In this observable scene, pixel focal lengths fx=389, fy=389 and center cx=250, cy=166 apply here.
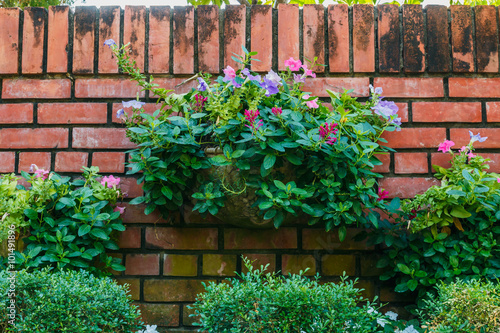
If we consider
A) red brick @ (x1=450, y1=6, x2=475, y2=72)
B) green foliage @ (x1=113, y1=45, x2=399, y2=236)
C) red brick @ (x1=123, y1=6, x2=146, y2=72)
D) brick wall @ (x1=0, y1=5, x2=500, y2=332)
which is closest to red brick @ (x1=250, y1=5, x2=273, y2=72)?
brick wall @ (x1=0, y1=5, x2=500, y2=332)

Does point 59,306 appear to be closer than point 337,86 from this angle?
Yes

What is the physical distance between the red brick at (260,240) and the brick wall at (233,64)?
0.04m

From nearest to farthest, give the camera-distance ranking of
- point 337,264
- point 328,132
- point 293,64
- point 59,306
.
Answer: point 59,306, point 328,132, point 293,64, point 337,264

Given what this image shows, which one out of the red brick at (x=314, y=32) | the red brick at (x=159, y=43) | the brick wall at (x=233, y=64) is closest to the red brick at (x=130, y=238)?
the brick wall at (x=233, y=64)

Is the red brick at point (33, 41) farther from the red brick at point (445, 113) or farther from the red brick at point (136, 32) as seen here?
the red brick at point (445, 113)

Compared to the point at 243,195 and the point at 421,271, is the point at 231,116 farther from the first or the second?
the point at 421,271

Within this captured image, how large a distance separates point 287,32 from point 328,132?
2.13 feet

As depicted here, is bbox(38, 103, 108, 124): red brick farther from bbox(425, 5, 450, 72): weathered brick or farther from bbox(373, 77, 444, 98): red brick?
A: bbox(425, 5, 450, 72): weathered brick

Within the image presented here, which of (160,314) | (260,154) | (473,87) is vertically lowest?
(160,314)

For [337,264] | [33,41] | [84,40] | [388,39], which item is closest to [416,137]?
[388,39]

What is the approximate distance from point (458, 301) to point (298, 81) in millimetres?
952

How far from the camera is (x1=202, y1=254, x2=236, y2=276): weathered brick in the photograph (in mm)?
1715

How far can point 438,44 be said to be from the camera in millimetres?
1772

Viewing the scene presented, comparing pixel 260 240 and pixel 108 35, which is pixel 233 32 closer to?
pixel 108 35
